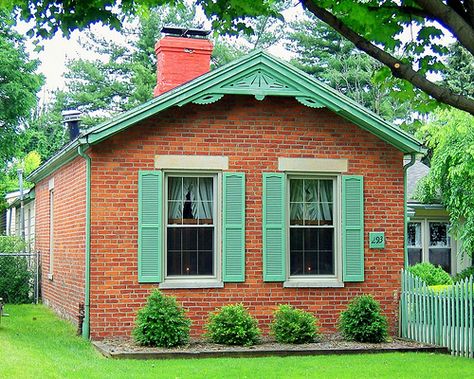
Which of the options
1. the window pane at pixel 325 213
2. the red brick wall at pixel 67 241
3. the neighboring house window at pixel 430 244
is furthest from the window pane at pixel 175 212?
the neighboring house window at pixel 430 244

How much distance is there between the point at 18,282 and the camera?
2286 cm

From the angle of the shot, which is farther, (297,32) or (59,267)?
(297,32)

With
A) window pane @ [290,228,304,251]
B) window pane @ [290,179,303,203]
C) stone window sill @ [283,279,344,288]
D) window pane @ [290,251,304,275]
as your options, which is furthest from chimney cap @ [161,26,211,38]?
stone window sill @ [283,279,344,288]

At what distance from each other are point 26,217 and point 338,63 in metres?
24.4

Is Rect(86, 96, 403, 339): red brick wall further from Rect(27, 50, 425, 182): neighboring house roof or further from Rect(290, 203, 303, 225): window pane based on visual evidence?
Rect(290, 203, 303, 225): window pane

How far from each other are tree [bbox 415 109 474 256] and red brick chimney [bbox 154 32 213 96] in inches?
399

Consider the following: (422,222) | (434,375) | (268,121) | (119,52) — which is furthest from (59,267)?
(119,52)

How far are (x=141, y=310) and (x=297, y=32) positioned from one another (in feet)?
123

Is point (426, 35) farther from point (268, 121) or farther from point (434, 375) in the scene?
point (268, 121)

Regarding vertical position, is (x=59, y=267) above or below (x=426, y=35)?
below

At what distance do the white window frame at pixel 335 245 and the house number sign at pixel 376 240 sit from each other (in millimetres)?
601

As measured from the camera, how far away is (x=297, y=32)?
49375 millimetres

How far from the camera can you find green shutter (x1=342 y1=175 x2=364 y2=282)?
1550 cm

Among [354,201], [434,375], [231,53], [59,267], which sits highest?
[231,53]
